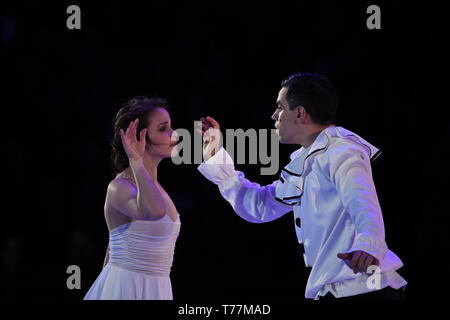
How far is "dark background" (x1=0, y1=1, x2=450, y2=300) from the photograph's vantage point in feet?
11.7

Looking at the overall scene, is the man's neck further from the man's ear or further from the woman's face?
the woman's face

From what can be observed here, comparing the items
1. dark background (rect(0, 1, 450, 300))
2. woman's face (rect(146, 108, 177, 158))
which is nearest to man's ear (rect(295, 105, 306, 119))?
woman's face (rect(146, 108, 177, 158))

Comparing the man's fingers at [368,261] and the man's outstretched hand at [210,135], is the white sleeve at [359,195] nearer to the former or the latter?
the man's fingers at [368,261]

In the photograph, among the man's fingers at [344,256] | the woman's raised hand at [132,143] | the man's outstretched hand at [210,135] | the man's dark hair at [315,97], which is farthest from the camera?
the man's outstretched hand at [210,135]

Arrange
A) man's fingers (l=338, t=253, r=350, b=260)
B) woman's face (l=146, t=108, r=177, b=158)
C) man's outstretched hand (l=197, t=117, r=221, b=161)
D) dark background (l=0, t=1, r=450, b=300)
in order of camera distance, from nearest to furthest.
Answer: man's fingers (l=338, t=253, r=350, b=260), woman's face (l=146, t=108, r=177, b=158), man's outstretched hand (l=197, t=117, r=221, b=161), dark background (l=0, t=1, r=450, b=300)

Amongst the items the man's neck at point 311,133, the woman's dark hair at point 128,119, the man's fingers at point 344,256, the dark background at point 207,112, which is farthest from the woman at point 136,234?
the dark background at point 207,112

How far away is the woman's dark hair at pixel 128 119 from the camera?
2643 millimetres

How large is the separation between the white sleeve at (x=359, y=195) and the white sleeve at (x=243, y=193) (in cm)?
48

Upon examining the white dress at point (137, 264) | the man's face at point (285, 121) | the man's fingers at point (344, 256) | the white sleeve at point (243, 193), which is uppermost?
the man's face at point (285, 121)

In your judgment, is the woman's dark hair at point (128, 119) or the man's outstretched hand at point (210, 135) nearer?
the woman's dark hair at point (128, 119)

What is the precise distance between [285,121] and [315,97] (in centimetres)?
15

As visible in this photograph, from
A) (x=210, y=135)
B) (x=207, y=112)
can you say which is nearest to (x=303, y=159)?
(x=210, y=135)

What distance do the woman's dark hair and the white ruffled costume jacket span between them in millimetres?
640
